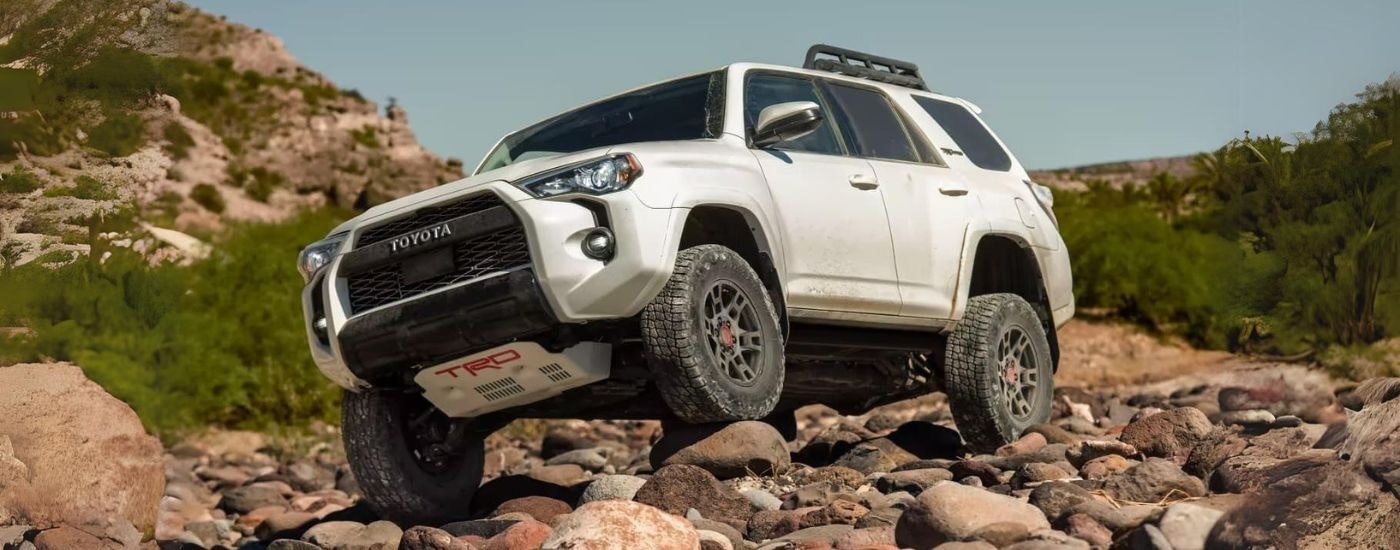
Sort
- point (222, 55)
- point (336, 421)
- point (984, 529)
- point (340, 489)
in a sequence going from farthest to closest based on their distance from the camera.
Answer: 1. point (222, 55)
2. point (336, 421)
3. point (340, 489)
4. point (984, 529)

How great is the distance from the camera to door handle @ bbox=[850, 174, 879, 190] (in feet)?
25.8

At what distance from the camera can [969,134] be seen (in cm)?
959

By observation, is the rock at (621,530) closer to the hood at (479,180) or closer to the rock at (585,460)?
the hood at (479,180)

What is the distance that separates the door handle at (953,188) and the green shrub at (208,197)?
133ft

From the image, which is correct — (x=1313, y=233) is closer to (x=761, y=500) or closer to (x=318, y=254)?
(x=761, y=500)

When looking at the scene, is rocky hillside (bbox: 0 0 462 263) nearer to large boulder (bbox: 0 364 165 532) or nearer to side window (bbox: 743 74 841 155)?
large boulder (bbox: 0 364 165 532)

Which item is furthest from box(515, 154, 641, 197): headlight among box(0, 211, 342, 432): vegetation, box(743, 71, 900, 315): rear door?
box(0, 211, 342, 432): vegetation

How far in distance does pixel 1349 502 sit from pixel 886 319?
3069 mm

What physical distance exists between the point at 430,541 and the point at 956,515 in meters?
1.99

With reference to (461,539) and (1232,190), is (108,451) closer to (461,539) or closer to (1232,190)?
(461,539)

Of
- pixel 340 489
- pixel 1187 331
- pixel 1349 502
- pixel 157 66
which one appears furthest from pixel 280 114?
pixel 1349 502

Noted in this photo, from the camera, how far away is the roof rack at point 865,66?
8.88 m

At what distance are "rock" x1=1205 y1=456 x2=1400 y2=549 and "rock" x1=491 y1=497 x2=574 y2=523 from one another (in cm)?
305

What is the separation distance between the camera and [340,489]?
12.2m
